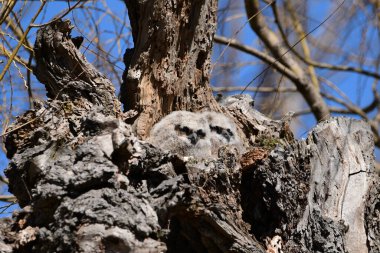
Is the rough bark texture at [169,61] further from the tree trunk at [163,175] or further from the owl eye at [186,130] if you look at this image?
the owl eye at [186,130]

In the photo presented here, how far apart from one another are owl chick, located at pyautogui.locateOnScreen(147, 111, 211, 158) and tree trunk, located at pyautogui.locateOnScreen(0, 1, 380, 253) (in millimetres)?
70

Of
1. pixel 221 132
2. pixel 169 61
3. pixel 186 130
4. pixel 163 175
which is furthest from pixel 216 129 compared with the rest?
pixel 163 175

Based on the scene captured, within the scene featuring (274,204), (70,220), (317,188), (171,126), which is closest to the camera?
(70,220)

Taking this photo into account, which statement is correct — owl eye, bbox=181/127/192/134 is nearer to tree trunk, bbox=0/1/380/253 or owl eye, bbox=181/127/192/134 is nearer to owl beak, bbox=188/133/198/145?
owl beak, bbox=188/133/198/145

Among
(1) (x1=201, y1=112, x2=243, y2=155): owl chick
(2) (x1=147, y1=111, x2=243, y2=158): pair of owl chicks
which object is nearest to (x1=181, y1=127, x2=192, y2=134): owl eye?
(2) (x1=147, y1=111, x2=243, y2=158): pair of owl chicks

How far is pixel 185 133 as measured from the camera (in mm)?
3367

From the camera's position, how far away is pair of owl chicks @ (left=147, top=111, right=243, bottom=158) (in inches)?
129

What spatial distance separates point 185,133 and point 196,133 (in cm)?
6

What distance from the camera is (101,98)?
3094 mm

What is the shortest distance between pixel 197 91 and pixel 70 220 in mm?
1291

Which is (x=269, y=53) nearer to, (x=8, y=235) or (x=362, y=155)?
(x=362, y=155)

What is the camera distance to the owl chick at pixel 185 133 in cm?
327

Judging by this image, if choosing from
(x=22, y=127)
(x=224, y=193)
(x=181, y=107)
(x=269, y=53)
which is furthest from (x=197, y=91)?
(x=269, y=53)

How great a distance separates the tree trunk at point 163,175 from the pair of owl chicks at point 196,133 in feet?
0.23
